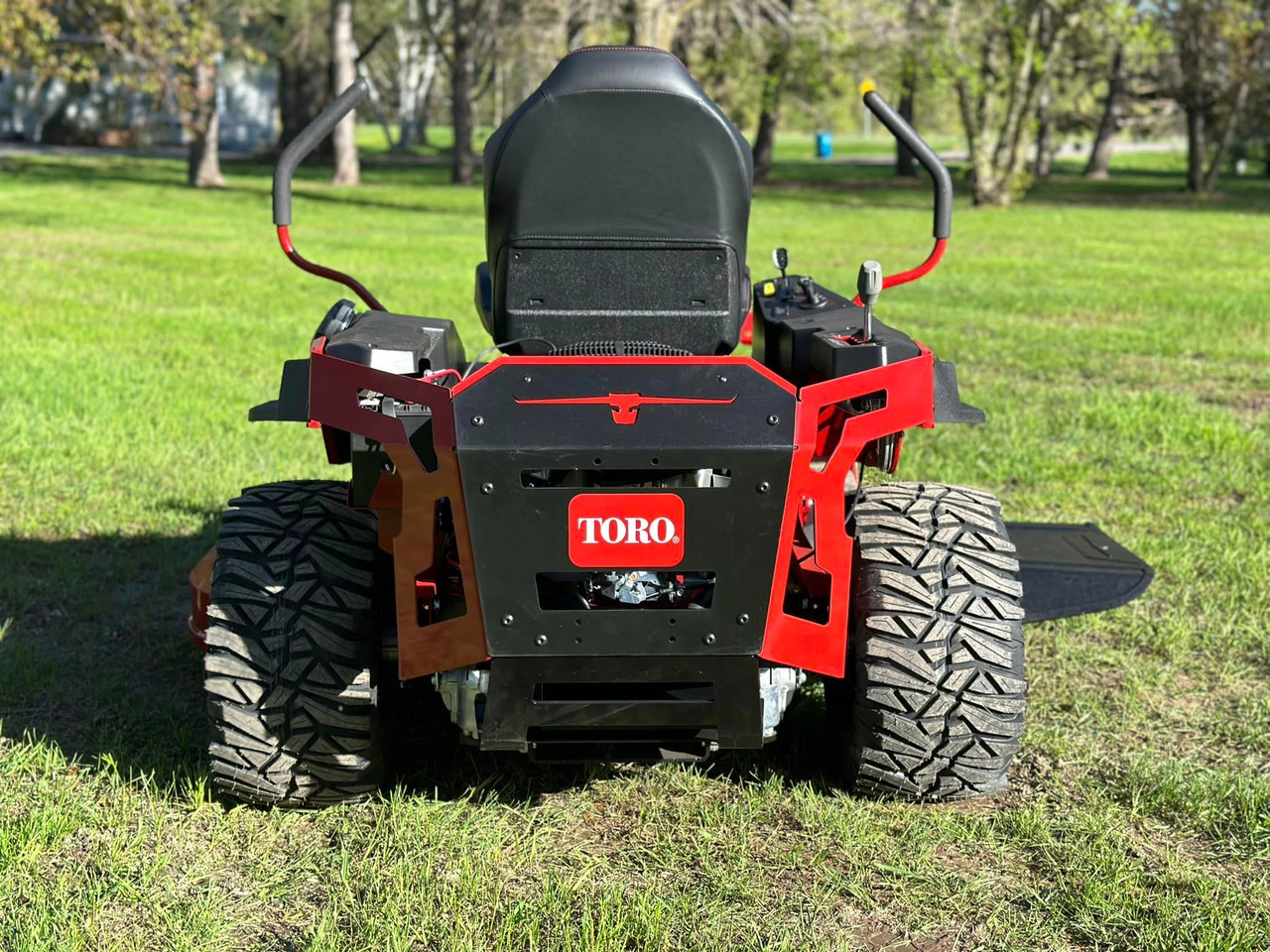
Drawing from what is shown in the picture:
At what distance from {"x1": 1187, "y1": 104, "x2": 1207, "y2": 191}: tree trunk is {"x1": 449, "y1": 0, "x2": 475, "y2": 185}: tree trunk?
53.3 feet

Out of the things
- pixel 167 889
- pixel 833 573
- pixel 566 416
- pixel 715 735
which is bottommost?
pixel 167 889

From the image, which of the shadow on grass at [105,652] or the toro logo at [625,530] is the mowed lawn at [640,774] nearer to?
the shadow on grass at [105,652]

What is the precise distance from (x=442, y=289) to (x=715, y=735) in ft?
36.2

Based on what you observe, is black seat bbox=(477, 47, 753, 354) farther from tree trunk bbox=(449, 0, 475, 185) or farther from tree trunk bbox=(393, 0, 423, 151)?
tree trunk bbox=(393, 0, 423, 151)

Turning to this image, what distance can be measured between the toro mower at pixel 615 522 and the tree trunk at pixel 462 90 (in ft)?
95.2

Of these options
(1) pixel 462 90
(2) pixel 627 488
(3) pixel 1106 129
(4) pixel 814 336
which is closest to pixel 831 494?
(2) pixel 627 488

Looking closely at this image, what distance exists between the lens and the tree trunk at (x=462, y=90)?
3138cm

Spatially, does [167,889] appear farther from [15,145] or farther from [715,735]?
[15,145]

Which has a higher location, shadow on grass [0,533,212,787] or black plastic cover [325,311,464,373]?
black plastic cover [325,311,464,373]

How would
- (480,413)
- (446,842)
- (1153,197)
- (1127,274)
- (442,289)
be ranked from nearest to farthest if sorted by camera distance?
(480,413) → (446,842) → (442,289) → (1127,274) → (1153,197)

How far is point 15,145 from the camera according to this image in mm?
42562

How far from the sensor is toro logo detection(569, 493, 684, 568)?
2967 mm

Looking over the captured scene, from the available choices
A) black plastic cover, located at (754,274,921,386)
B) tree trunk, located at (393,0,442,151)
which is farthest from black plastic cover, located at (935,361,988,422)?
tree trunk, located at (393,0,442,151)

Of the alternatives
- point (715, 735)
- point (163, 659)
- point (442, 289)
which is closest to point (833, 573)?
point (715, 735)
